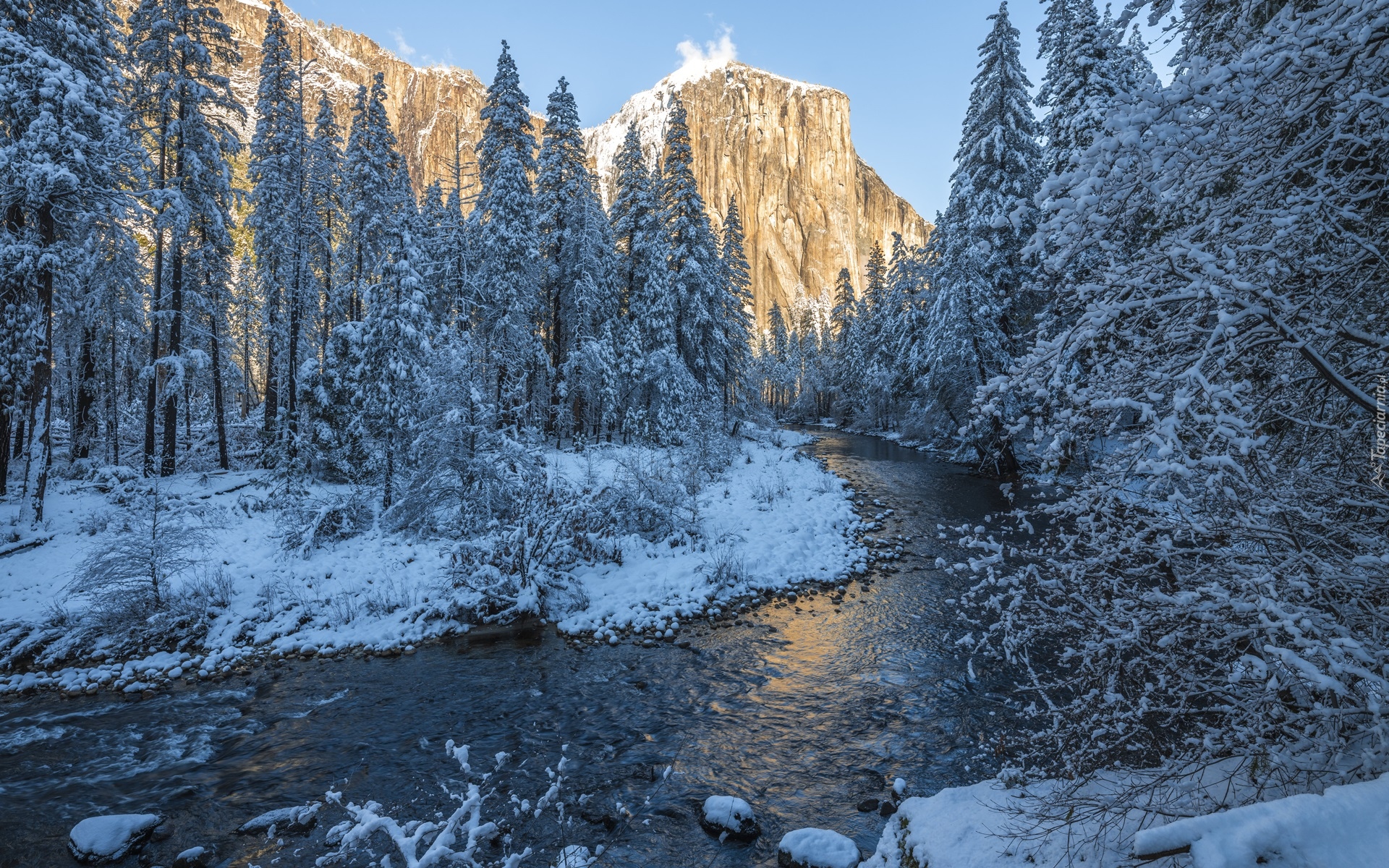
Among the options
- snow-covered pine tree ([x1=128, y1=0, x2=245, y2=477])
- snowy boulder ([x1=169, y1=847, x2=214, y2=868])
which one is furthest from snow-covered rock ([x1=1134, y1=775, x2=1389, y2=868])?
snow-covered pine tree ([x1=128, y1=0, x2=245, y2=477])

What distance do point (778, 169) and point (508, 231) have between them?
162 metres

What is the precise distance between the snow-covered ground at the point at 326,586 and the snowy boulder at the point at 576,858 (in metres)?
4.71

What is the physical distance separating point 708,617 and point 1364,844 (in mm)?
9132

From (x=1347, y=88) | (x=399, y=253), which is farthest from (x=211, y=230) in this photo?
(x=1347, y=88)

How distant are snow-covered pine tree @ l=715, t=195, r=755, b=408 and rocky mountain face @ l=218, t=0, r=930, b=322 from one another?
11610 cm

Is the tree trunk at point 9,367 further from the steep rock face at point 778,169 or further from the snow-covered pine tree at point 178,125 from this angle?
the steep rock face at point 778,169

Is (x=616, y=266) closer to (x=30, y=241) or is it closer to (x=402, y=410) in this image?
(x=402, y=410)

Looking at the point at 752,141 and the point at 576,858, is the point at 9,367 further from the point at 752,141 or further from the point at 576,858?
the point at 752,141

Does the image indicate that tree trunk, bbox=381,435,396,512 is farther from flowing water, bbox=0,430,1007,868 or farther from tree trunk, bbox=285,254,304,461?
tree trunk, bbox=285,254,304,461

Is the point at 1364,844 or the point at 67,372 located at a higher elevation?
the point at 67,372

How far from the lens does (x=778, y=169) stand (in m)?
165

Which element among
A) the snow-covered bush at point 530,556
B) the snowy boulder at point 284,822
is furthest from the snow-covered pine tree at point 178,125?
the snowy boulder at point 284,822

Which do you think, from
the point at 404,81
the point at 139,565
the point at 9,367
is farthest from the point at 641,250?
the point at 404,81

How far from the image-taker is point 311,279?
2622 cm
